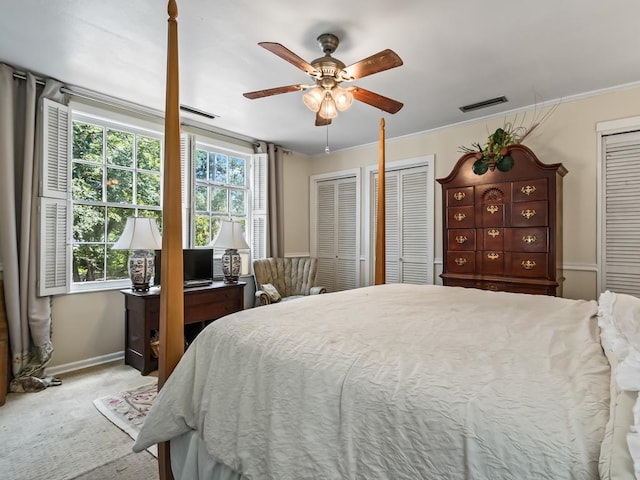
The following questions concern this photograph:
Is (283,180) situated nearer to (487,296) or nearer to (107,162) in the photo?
(107,162)

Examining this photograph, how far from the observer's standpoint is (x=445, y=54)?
2545 millimetres

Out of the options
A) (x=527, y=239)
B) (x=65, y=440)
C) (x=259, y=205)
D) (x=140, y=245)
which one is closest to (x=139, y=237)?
(x=140, y=245)

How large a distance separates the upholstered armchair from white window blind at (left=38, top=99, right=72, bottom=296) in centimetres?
197

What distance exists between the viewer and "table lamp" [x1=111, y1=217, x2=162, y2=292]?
3131mm

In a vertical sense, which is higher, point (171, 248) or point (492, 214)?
point (492, 214)

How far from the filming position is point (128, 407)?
245 cm

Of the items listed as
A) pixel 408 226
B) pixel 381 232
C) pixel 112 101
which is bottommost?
pixel 381 232

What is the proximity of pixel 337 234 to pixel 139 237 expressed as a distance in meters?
2.85

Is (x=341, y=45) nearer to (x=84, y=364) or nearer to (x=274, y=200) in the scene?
(x=274, y=200)

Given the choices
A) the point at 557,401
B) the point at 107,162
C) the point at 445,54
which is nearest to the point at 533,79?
the point at 445,54

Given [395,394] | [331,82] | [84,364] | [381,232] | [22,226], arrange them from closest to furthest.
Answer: [395,394]
[331,82]
[22,226]
[381,232]
[84,364]

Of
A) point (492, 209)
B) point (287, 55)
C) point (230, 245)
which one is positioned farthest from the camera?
point (230, 245)

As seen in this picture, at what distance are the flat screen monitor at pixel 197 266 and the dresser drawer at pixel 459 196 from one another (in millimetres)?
2631

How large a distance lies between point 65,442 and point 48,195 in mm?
1939
